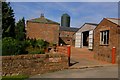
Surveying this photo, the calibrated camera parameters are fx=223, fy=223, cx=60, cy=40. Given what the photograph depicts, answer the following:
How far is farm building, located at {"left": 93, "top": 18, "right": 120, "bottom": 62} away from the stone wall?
5.44m

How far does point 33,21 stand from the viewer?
1766 inches

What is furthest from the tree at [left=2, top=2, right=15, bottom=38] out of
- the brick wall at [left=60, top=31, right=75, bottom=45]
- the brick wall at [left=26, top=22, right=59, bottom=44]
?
the brick wall at [left=60, top=31, right=75, bottom=45]

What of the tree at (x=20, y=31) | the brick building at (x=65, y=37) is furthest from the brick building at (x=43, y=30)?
the brick building at (x=65, y=37)

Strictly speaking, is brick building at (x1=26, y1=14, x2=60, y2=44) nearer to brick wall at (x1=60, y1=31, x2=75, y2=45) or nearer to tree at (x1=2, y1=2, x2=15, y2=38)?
brick wall at (x1=60, y1=31, x2=75, y2=45)

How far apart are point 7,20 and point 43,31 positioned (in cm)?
1455

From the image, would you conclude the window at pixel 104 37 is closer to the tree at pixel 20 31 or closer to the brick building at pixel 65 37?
the tree at pixel 20 31

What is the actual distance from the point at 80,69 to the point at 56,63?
1703 mm

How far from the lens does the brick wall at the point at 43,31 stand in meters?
43.3

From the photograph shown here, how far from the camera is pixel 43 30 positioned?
44562mm

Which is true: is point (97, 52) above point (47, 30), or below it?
below

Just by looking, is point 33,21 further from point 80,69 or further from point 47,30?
point 80,69

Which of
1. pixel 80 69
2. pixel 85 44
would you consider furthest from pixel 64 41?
pixel 80 69

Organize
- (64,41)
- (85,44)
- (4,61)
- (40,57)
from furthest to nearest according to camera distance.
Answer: (64,41) < (85,44) < (40,57) < (4,61)

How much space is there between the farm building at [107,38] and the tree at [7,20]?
12.7m
